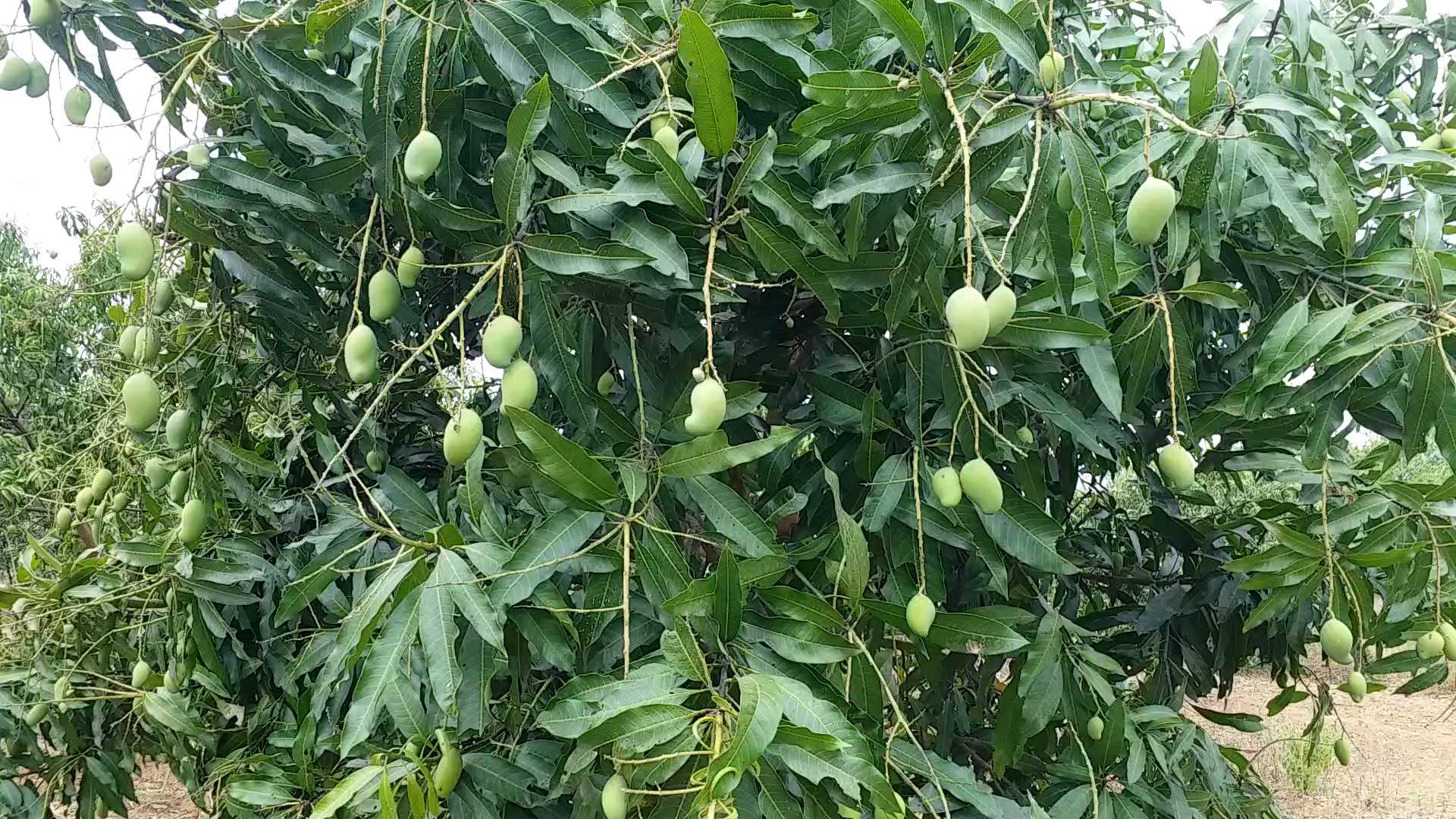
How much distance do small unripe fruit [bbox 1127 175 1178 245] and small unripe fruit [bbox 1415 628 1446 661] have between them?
0.90 metres

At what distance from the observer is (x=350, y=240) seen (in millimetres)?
1099

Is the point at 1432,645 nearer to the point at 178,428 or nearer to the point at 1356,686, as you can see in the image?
the point at 1356,686

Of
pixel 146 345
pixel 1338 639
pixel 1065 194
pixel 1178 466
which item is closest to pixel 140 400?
pixel 146 345

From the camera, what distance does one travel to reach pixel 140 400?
1060 mm

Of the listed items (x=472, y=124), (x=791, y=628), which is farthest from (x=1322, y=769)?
(x=472, y=124)

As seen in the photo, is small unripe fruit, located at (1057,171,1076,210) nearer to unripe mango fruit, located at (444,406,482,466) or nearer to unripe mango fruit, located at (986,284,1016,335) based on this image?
unripe mango fruit, located at (986,284,1016,335)

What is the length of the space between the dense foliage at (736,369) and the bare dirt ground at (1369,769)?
298 centimetres

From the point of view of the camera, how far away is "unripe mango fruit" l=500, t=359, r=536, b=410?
35.3 inches

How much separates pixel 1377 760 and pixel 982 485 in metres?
5.78

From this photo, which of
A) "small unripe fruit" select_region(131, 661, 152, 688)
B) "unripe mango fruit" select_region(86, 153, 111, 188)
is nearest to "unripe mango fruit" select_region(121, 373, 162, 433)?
"unripe mango fruit" select_region(86, 153, 111, 188)

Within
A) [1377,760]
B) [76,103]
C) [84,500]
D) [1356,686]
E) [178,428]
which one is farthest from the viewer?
[1377,760]

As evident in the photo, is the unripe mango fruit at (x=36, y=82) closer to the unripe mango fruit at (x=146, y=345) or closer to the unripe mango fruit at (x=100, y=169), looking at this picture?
the unripe mango fruit at (x=100, y=169)

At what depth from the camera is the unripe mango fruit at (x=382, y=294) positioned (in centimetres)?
100

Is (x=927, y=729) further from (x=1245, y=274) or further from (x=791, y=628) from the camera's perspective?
(x=1245, y=274)
